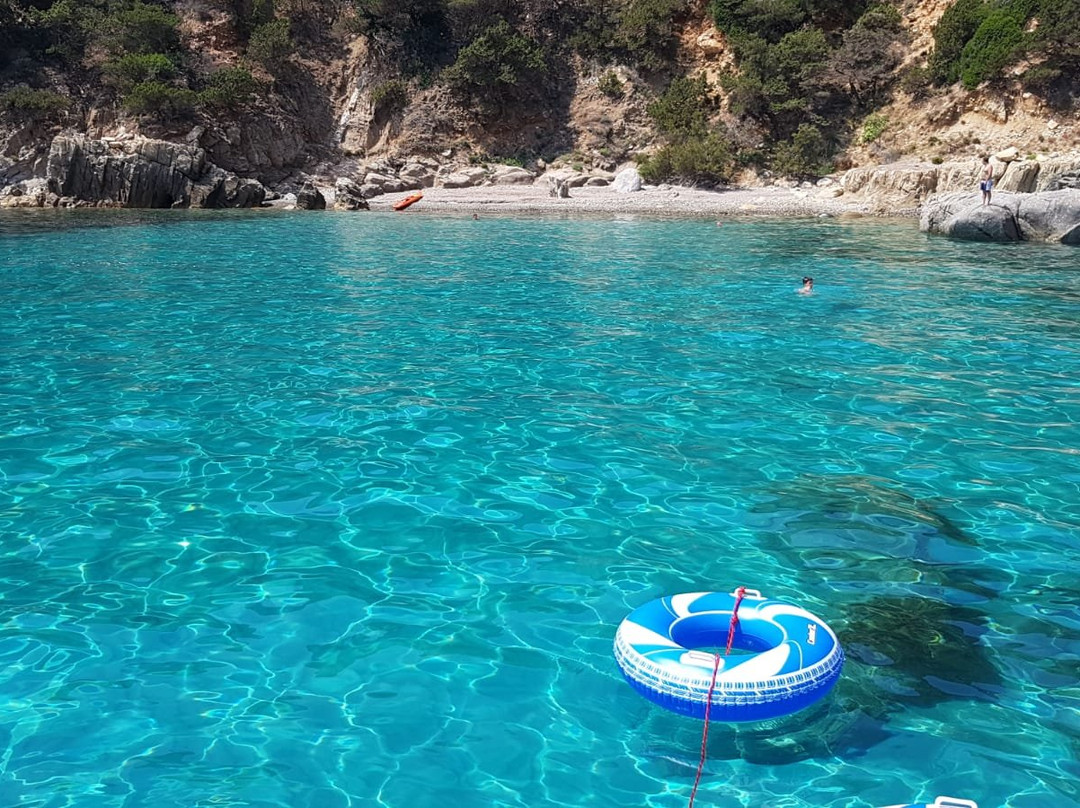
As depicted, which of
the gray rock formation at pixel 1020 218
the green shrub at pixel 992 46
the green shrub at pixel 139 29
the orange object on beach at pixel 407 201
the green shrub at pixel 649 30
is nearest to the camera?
the gray rock formation at pixel 1020 218

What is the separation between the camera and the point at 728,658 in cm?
353

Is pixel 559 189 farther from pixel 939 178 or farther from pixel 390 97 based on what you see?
pixel 939 178

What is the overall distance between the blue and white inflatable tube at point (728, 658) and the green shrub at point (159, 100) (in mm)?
37306

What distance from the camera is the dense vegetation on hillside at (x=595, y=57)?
32844mm

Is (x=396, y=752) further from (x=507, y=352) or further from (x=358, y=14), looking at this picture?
(x=358, y=14)

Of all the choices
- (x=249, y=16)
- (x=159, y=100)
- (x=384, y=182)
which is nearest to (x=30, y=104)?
(x=159, y=100)

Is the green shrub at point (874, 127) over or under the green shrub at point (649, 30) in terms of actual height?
under

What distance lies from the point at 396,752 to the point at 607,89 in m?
40.2

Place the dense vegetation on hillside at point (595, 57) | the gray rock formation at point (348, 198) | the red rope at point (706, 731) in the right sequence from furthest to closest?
the gray rock formation at point (348, 198)
the dense vegetation on hillside at point (595, 57)
the red rope at point (706, 731)

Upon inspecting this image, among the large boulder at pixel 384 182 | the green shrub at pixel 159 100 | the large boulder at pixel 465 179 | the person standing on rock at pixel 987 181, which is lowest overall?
the large boulder at pixel 384 182

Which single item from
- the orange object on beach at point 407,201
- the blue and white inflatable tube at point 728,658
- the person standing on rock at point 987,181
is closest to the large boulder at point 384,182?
the orange object on beach at point 407,201

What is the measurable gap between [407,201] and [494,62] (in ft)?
36.7

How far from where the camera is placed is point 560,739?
367 cm

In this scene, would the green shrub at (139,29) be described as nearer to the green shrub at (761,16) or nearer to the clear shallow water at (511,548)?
the green shrub at (761,16)
